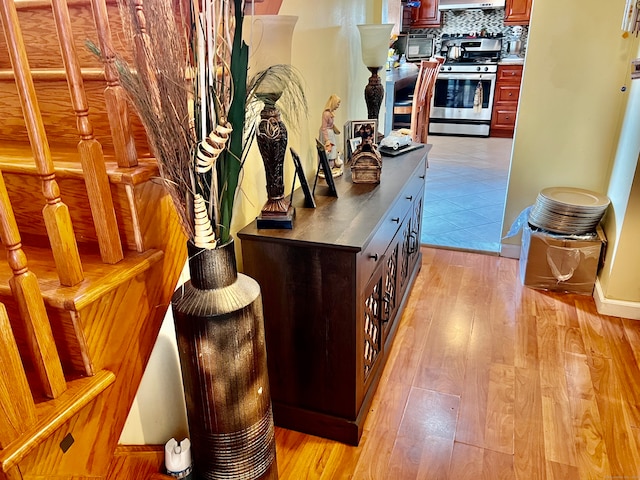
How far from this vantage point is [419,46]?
7715mm

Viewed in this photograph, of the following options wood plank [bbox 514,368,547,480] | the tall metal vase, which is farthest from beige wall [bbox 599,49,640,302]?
the tall metal vase

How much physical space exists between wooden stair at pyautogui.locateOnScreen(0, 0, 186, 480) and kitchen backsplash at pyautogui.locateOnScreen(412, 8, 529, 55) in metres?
7.35

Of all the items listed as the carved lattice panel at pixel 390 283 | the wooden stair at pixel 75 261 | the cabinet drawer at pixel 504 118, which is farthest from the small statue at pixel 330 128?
the cabinet drawer at pixel 504 118

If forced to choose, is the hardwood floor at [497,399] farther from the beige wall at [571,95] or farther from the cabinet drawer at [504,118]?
the cabinet drawer at [504,118]

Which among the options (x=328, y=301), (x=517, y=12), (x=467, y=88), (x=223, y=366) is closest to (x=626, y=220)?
(x=328, y=301)

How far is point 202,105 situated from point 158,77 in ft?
0.34

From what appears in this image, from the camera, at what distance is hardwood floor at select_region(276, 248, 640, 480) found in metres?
1.71

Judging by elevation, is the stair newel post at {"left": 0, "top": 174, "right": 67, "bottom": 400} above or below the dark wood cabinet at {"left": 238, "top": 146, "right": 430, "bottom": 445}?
above

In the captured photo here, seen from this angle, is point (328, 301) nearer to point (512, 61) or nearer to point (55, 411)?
point (55, 411)

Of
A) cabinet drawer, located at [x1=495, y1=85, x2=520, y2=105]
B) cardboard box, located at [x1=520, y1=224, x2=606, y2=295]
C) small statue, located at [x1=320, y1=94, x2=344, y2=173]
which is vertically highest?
small statue, located at [x1=320, y1=94, x2=344, y2=173]

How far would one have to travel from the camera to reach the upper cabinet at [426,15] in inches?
289

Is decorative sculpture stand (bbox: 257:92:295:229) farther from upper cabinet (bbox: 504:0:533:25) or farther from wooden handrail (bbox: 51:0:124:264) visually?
upper cabinet (bbox: 504:0:533:25)

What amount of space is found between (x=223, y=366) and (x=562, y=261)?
93.3 inches

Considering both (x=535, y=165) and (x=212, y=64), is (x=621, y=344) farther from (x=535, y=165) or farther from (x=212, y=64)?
(x=212, y=64)
